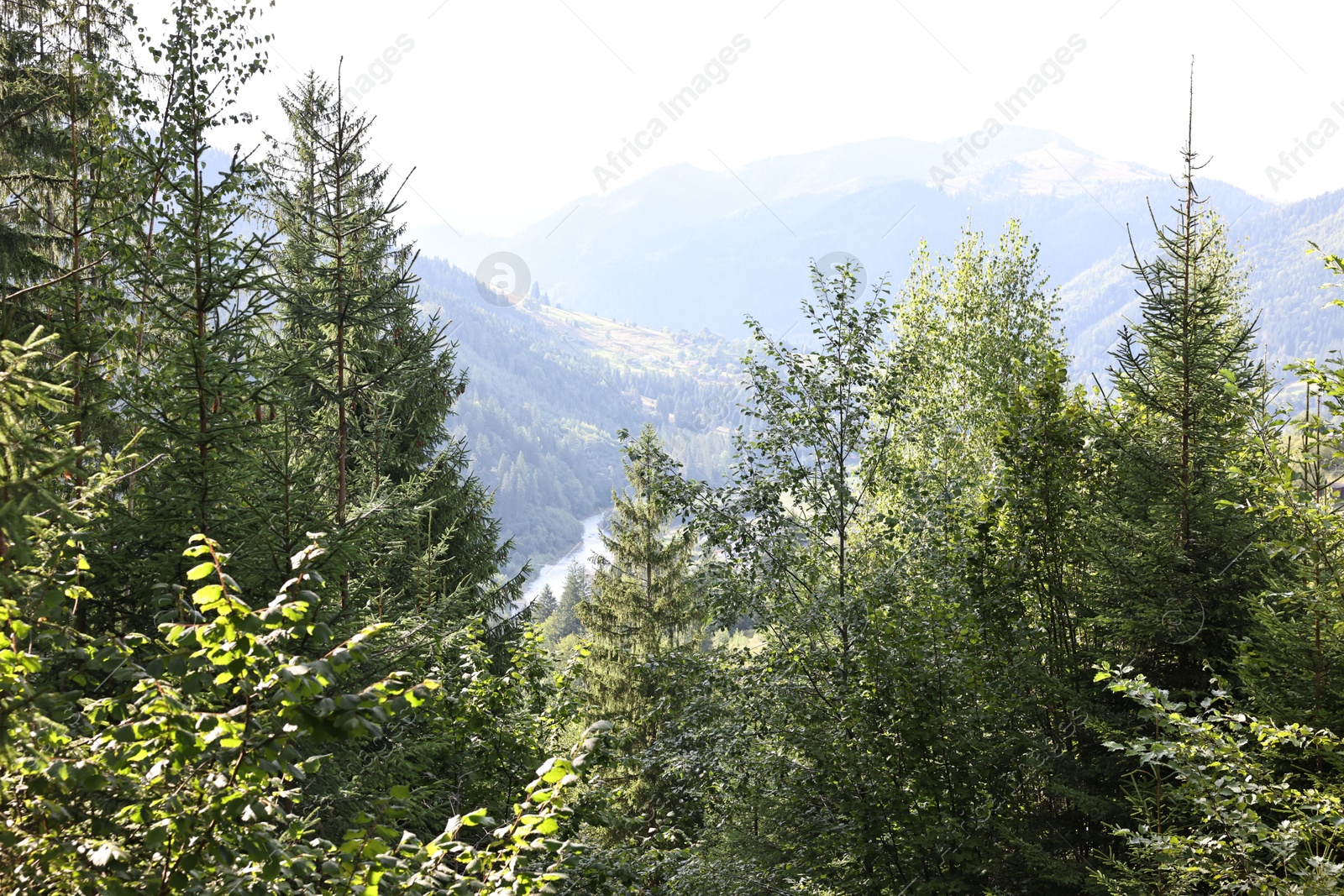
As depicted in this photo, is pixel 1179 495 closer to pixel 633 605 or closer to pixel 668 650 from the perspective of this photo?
pixel 668 650

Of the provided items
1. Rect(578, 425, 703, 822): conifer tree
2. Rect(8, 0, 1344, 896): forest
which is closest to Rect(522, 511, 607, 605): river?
Rect(578, 425, 703, 822): conifer tree

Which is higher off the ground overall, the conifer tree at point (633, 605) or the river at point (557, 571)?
the river at point (557, 571)

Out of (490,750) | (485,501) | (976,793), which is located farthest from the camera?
(485,501)

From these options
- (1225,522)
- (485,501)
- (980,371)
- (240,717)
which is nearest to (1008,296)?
(980,371)

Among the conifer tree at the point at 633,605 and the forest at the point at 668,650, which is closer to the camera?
the forest at the point at 668,650

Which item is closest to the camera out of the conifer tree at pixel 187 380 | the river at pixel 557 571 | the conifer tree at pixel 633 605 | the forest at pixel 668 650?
the forest at pixel 668 650

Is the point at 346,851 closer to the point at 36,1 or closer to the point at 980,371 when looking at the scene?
the point at 36,1

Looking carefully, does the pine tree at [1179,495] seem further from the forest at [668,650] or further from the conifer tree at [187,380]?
the conifer tree at [187,380]

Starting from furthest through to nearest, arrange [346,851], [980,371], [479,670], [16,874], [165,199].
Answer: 1. [980,371]
2. [479,670]
3. [165,199]
4. [346,851]
5. [16,874]

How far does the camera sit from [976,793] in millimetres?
7438

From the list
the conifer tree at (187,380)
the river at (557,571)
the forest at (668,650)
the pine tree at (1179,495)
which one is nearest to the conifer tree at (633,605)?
the forest at (668,650)

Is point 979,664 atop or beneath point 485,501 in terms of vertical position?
beneath

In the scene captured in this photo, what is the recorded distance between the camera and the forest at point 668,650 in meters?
2.86

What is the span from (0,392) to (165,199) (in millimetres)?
5518
